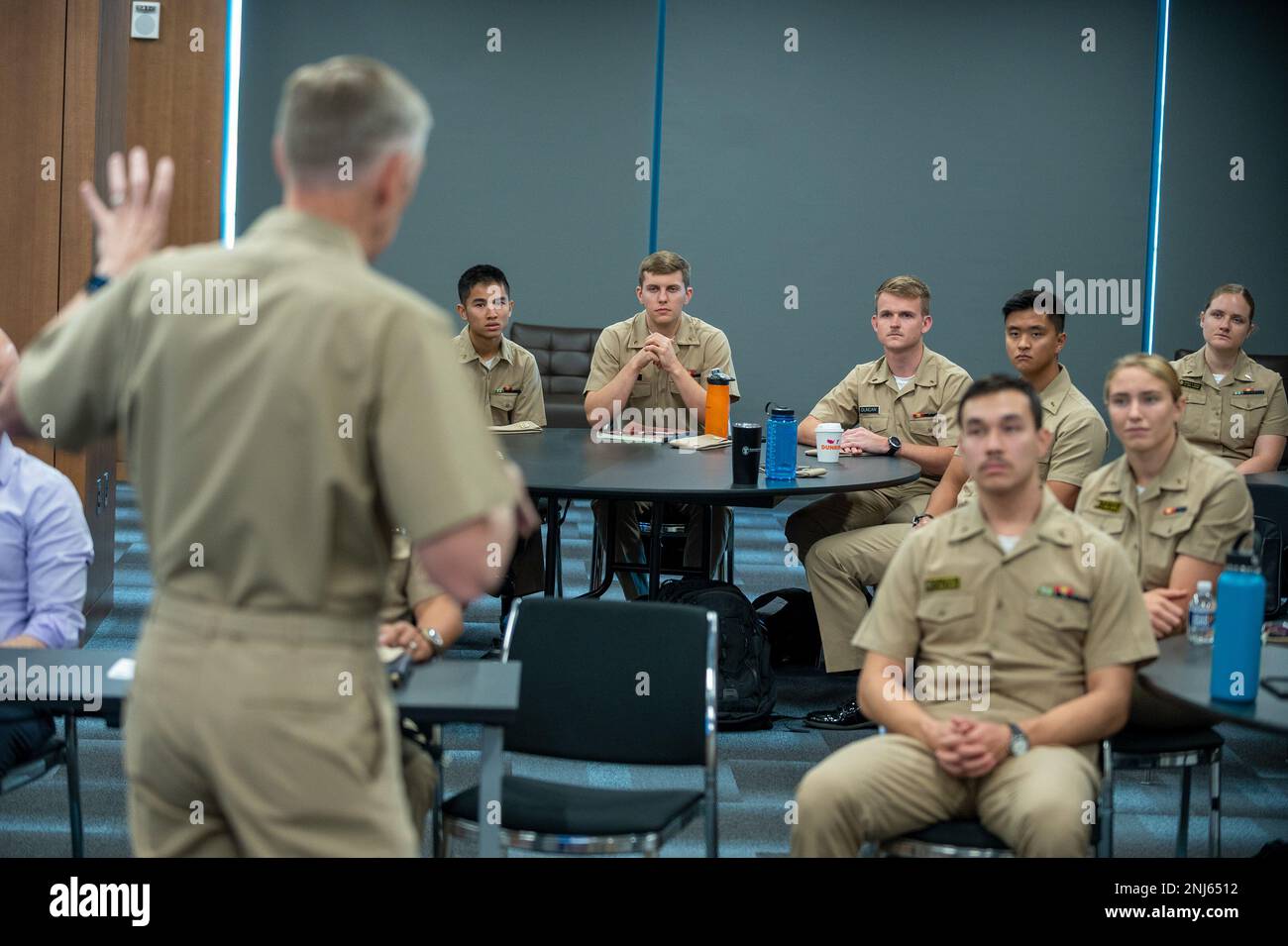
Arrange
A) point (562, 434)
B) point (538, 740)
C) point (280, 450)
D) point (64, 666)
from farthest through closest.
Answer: point (562, 434)
point (538, 740)
point (64, 666)
point (280, 450)

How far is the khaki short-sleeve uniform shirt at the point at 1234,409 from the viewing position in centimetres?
560

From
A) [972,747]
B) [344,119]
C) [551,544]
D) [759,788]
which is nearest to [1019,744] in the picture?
[972,747]

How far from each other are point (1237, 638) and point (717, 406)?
9.34 feet

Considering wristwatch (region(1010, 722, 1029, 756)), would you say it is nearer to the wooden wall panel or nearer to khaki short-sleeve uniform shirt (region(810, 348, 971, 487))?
khaki short-sleeve uniform shirt (region(810, 348, 971, 487))

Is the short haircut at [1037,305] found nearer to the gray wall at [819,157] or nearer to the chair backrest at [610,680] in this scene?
the chair backrest at [610,680]

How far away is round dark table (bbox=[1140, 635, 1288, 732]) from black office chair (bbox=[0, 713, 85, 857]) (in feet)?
6.69

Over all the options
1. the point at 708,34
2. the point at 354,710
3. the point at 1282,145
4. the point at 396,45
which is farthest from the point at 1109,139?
the point at 354,710

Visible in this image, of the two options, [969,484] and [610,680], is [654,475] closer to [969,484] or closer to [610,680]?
[969,484]

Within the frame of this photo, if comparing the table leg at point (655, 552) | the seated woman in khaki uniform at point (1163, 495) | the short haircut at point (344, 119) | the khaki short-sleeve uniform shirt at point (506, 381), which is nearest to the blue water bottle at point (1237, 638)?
the seated woman in khaki uniform at point (1163, 495)

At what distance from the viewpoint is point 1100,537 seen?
278 centimetres

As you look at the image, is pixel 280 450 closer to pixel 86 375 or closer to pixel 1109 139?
pixel 86 375

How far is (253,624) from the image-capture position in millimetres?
1583

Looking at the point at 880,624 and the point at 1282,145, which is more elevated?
the point at 1282,145
